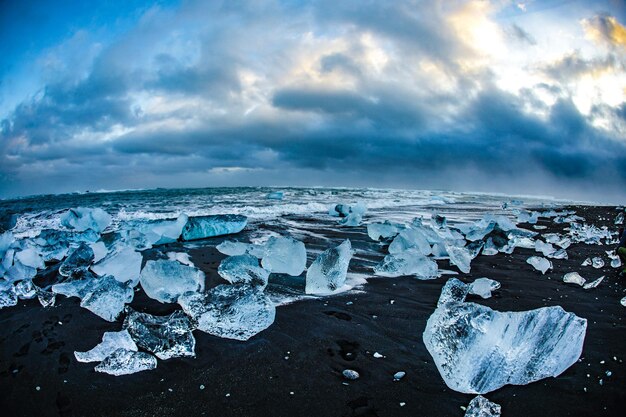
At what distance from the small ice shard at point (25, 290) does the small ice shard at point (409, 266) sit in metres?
3.61

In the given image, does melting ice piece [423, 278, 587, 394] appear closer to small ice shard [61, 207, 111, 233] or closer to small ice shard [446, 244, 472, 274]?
small ice shard [446, 244, 472, 274]

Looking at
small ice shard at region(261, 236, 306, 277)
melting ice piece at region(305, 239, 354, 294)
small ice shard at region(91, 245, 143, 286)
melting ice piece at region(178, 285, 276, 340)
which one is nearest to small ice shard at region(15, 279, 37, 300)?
small ice shard at region(91, 245, 143, 286)

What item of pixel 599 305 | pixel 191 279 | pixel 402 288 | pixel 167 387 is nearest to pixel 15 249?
pixel 191 279

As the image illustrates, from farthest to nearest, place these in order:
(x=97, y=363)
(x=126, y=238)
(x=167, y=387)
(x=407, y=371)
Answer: (x=126, y=238), (x=97, y=363), (x=407, y=371), (x=167, y=387)

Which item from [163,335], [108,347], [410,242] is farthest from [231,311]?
[410,242]

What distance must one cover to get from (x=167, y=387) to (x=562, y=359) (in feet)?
7.26

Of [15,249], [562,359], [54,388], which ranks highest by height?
[15,249]

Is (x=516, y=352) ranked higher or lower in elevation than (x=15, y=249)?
lower

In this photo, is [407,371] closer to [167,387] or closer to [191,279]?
[167,387]

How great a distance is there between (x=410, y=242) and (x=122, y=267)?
12.1 feet

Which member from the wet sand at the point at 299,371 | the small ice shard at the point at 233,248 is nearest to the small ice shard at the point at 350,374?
the wet sand at the point at 299,371

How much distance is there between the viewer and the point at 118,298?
2.54 meters

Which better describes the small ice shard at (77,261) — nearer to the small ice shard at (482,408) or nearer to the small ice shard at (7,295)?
the small ice shard at (7,295)

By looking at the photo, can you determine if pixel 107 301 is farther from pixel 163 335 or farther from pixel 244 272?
pixel 244 272
